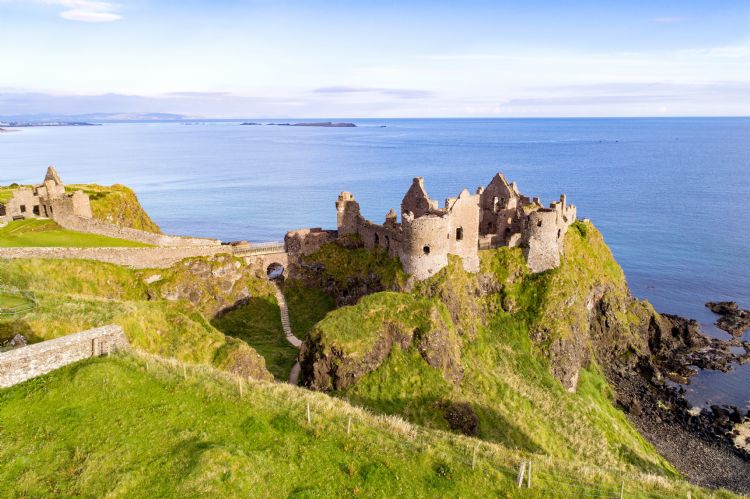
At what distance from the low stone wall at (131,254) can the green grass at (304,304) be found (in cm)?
810

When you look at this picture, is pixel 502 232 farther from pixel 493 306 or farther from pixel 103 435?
pixel 103 435

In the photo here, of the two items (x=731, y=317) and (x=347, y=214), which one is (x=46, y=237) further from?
(x=731, y=317)

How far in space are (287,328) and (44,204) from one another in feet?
102

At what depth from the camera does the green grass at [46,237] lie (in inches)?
1845

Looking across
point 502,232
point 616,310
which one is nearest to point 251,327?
point 502,232

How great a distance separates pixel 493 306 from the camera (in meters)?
52.1

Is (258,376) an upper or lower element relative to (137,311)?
lower

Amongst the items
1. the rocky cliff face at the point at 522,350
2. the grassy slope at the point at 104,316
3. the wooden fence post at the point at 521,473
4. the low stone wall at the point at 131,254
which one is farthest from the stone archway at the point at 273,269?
the wooden fence post at the point at 521,473

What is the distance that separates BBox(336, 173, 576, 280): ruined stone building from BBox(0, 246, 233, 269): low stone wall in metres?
16.3

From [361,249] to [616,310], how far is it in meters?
31.8

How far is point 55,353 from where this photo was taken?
71.2 feet

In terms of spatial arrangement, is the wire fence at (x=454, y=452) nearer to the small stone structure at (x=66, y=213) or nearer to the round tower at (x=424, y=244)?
the round tower at (x=424, y=244)

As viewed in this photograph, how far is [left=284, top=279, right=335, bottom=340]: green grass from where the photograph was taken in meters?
53.1

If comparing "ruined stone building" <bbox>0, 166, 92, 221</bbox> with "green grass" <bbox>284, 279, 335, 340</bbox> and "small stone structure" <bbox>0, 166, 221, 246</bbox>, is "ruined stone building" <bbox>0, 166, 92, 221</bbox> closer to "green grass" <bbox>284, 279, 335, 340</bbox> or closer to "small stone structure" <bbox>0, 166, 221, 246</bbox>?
"small stone structure" <bbox>0, 166, 221, 246</bbox>
